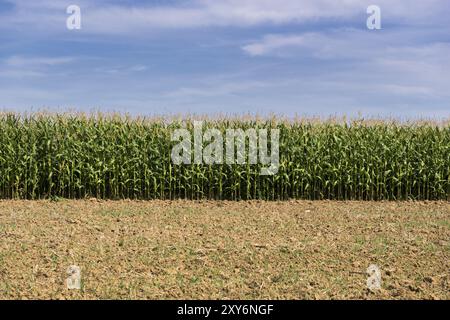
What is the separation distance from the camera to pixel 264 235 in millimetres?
10336

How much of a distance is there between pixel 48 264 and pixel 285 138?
10279mm

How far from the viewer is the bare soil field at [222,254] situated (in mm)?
7105

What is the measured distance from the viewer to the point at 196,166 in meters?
16.3

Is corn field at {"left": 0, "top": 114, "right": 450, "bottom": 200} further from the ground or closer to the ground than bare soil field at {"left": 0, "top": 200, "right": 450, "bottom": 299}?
further from the ground

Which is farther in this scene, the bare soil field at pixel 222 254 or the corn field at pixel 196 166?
the corn field at pixel 196 166

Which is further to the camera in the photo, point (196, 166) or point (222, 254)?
point (196, 166)

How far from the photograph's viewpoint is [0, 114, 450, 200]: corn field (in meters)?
16.2

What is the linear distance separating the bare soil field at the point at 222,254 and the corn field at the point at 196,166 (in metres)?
2.66

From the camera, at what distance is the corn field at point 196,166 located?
16250 mm

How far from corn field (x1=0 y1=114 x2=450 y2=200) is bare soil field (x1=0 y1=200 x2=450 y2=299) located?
266 cm

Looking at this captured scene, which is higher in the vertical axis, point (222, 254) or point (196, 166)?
point (196, 166)

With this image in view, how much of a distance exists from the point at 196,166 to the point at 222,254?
7862 millimetres

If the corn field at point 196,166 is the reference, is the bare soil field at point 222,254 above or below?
below
